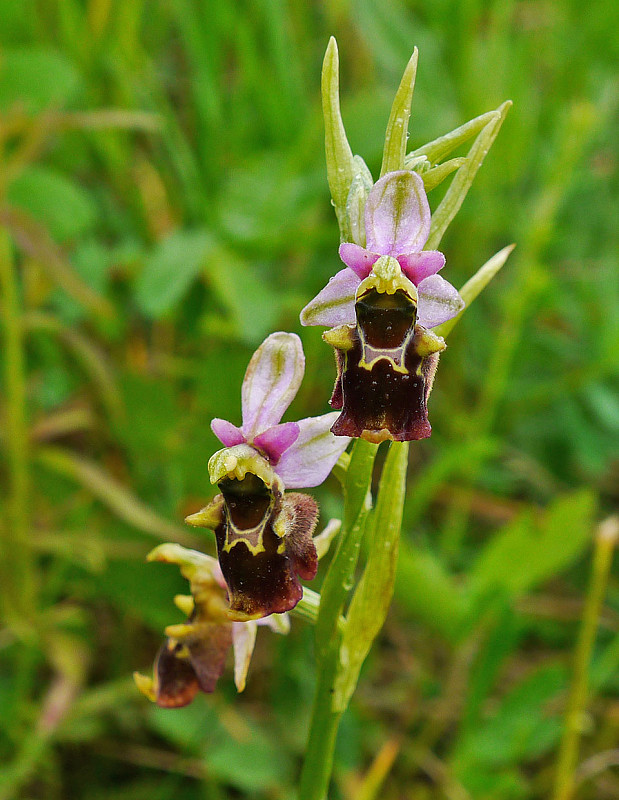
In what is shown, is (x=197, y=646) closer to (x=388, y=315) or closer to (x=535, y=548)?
(x=388, y=315)

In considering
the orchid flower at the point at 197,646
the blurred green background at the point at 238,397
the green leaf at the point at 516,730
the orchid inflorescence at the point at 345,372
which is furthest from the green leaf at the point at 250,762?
the orchid inflorescence at the point at 345,372

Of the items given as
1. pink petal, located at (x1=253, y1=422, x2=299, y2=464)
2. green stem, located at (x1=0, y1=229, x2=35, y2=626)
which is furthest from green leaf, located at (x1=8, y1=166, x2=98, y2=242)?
pink petal, located at (x1=253, y1=422, x2=299, y2=464)

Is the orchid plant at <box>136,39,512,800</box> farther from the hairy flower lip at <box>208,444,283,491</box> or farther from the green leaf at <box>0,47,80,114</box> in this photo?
the green leaf at <box>0,47,80,114</box>

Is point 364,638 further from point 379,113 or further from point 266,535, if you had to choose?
point 379,113

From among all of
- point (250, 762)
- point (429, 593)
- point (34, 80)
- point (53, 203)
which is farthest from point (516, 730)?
point (34, 80)

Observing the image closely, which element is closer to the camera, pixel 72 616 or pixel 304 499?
pixel 304 499

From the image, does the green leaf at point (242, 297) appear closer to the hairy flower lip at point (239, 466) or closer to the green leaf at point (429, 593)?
the green leaf at point (429, 593)

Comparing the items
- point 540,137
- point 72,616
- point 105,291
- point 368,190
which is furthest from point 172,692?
point 540,137
